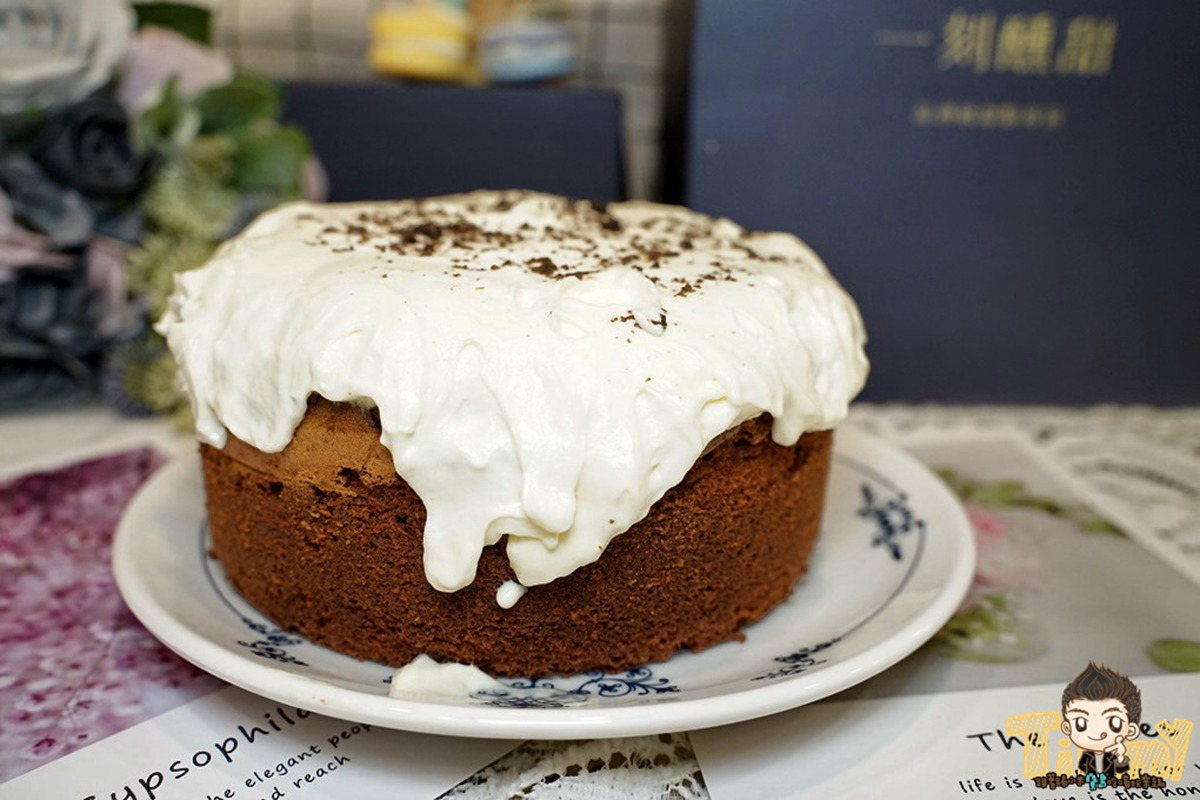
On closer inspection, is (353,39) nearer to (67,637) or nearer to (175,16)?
(175,16)

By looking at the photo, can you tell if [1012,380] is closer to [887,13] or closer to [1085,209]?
[1085,209]

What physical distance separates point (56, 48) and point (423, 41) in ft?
2.05

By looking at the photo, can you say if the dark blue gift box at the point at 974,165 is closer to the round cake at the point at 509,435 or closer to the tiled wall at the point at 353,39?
the tiled wall at the point at 353,39

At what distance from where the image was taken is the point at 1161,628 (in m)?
1.18

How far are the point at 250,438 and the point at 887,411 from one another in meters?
1.31

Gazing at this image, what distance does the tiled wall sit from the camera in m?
2.17

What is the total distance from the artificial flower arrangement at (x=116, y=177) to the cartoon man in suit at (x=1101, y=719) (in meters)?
1.45

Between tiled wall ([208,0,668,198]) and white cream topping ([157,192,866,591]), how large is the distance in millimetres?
1250

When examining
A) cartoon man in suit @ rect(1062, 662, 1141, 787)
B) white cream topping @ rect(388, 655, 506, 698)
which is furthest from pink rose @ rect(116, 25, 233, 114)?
cartoon man in suit @ rect(1062, 662, 1141, 787)

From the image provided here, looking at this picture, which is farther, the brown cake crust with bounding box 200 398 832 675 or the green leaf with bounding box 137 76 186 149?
the green leaf with bounding box 137 76 186 149

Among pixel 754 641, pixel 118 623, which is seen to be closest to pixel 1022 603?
pixel 754 641

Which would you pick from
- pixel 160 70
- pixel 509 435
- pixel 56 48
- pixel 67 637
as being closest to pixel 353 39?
pixel 160 70

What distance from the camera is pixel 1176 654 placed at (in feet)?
3.67

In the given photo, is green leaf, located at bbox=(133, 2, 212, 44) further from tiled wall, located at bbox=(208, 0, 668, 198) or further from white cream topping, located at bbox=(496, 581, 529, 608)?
white cream topping, located at bbox=(496, 581, 529, 608)
